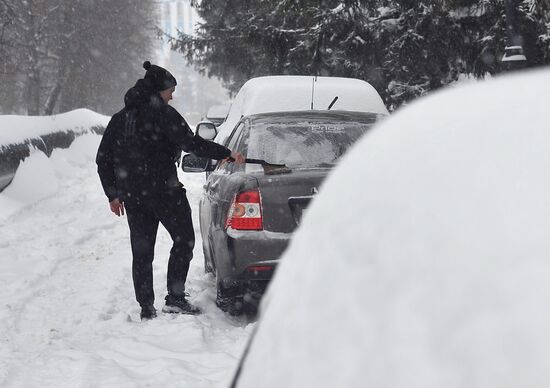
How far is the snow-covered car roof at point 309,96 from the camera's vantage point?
8523 millimetres

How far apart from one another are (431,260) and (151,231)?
427 cm

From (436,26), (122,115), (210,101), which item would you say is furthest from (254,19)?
(210,101)

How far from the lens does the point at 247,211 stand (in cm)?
457

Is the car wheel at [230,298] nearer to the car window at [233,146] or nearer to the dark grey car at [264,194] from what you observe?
the dark grey car at [264,194]

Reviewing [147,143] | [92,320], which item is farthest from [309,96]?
[92,320]

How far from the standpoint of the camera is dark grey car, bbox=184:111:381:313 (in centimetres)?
454

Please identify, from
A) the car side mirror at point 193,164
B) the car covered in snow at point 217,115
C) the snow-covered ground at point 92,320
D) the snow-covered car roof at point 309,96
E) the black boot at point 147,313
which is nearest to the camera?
the snow-covered ground at point 92,320

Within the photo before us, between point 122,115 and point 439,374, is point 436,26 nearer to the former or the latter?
point 122,115

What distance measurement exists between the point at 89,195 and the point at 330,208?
38.8 ft

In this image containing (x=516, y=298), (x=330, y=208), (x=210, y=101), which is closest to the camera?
(x=516, y=298)

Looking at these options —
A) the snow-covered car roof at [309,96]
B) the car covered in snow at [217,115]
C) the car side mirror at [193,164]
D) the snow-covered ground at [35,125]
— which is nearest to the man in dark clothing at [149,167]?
the car side mirror at [193,164]

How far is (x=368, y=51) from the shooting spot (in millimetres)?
13594

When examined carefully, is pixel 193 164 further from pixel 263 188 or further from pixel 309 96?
pixel 309 96

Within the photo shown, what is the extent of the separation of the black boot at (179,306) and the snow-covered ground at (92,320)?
4.9 inches
